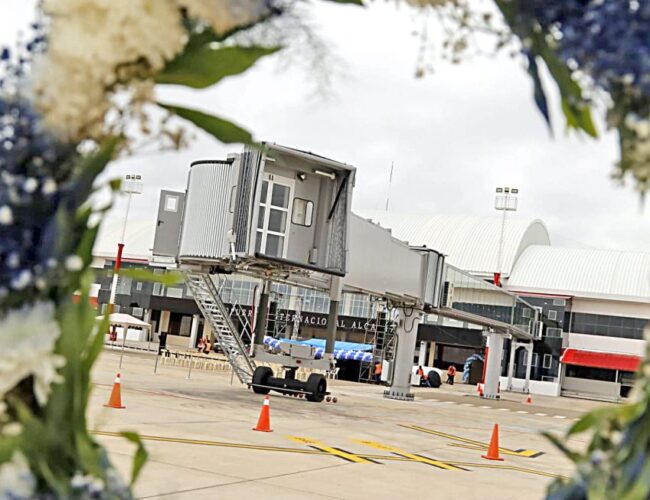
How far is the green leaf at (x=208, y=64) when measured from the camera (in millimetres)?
2127

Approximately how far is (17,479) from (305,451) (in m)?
11.5

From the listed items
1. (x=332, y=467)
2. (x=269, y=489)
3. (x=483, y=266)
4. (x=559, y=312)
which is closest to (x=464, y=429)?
(x=332, y=467)

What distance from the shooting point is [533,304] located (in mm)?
65938

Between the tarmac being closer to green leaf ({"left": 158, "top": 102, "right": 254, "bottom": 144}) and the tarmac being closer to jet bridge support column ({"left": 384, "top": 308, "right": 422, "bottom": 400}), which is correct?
green leaf ({"left": 158, "top": 102, "right": 254, "bottom": 144})

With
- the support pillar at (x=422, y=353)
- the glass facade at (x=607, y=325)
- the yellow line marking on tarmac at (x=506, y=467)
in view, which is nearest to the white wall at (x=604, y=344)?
the glass facade at (x=607, y=325)

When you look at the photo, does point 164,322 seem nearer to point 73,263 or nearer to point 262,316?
point 262,316

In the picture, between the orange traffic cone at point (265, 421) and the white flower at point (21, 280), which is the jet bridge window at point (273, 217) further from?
the white flower at point (21, 280)

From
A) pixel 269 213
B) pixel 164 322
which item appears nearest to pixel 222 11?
pixel 269 213

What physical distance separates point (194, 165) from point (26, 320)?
67.6ft

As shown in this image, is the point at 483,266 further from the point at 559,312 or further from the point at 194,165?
the point at 194,165

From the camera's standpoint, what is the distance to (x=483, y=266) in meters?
70.5

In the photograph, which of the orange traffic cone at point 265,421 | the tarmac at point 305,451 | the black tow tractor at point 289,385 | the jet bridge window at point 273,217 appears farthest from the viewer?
the black tow tractor at point 289,385

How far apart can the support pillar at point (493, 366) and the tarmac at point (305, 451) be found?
2177 centimetres

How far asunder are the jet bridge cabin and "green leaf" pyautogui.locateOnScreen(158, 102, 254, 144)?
1813 cm
